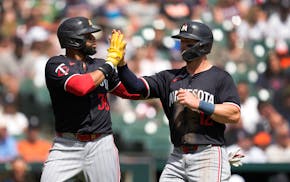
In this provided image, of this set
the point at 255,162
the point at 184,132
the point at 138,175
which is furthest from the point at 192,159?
the point at 255,162

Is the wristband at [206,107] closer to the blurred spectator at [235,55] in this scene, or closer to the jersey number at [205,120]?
the jersey number at [205,120]

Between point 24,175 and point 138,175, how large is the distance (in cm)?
140

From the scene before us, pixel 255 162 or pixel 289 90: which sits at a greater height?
pixel 289 90

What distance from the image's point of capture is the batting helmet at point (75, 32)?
652 centimetres

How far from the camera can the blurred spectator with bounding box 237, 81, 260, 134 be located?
11.3 meters

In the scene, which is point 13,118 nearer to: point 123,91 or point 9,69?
point 9,69

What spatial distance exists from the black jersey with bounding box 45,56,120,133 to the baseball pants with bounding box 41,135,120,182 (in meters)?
0.11

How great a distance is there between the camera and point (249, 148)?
11.0m

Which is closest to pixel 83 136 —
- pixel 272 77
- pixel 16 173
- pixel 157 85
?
pixel 157 85

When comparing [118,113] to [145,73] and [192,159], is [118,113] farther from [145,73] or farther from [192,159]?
[192,159]

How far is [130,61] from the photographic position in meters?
11.8

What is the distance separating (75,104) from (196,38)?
1113mm

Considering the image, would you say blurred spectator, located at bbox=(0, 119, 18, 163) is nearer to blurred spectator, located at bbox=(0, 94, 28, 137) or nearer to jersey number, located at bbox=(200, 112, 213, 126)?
blurred spectator, located at bbox=(0, 94, 28, 137)

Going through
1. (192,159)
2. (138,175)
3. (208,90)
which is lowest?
(138,175)
